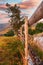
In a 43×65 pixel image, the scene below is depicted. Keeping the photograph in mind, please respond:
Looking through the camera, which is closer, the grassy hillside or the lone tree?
the grassy hillside

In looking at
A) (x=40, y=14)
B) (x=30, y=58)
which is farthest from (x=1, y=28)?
(x=40, y=14)

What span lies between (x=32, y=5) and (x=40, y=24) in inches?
164

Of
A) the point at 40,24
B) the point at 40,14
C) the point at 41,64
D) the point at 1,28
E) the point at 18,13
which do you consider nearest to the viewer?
the point at 40,14

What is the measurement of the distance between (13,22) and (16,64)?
25.4 feet

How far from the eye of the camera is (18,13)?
496 inches

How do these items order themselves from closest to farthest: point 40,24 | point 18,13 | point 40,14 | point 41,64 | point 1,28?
point 40,14
point 41,64
point 18,13
point 40,24
point 1,28

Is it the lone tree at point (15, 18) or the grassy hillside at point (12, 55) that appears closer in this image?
the grassy hillside at point (12, 55)

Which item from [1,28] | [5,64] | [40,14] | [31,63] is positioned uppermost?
[40,14]

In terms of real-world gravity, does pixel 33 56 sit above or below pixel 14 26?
above

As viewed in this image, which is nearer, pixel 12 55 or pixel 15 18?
pixel 12 55

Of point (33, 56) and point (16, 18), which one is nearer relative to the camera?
point (33, 56)

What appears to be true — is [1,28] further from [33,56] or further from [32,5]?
[33,56]

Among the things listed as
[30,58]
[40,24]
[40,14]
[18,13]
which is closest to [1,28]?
[40,24]

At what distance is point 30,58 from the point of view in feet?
8.36
